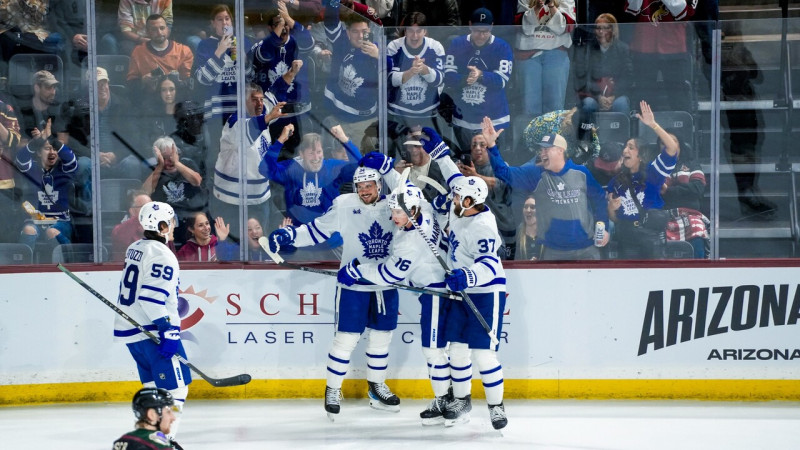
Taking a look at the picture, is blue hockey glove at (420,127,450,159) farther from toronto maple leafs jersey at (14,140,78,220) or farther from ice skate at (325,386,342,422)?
toronto maple leafs jersey at (14,140,78,220)

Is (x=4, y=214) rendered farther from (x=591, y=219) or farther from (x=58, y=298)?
(x=591, y=219)

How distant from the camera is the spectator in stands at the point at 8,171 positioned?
6172mm

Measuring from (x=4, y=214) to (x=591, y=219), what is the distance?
342cm

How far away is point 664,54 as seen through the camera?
6.16 meters

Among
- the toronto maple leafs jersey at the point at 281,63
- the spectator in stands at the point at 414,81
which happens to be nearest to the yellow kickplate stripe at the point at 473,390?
the spectator in stands at the point at 414,81

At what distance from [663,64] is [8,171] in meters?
3.84

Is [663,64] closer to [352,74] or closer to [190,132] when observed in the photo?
[352,74]

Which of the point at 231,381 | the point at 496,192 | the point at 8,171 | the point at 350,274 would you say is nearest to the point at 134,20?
the point at 8,171

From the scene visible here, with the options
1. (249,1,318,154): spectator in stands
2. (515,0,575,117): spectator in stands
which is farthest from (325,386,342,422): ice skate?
(515,0,575,117): spectator in stands

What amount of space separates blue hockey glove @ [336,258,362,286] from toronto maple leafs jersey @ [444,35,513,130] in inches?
43.3

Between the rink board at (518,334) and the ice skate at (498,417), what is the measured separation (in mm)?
735

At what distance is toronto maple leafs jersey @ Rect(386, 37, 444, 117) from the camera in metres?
6.25

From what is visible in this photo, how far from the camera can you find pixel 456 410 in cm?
569

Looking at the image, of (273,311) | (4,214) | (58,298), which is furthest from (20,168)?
(273,311)
